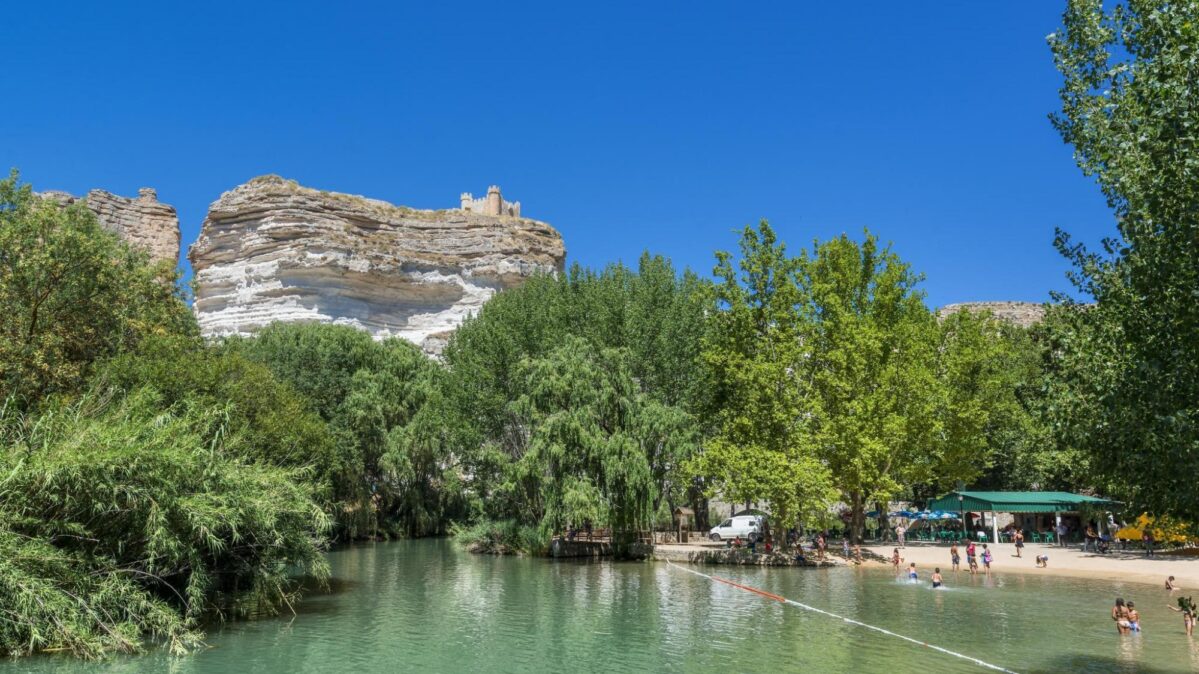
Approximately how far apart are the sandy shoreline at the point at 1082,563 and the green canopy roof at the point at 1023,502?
2007mm

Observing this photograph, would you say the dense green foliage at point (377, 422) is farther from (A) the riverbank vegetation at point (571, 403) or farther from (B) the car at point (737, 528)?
(B) the car at point (737, 528)

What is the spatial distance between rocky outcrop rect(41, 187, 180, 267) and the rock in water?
19.8 m

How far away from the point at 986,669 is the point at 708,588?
42.2ft

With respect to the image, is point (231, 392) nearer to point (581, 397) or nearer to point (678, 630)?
point (581, 397)

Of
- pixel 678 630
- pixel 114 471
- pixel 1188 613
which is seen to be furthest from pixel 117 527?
pixel 1188 613

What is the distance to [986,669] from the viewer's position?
1452cm

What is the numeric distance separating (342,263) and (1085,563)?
219 ft

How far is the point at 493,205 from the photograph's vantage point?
10512cm

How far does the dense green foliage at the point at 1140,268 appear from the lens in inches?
341

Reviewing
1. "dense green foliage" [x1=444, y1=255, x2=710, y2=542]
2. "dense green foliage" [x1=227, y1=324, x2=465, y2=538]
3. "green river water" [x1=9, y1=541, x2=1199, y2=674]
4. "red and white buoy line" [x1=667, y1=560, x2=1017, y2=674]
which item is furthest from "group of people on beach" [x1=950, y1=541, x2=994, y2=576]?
"dense green foliage" [x1=227, y1=324, x2=465, y2=538]

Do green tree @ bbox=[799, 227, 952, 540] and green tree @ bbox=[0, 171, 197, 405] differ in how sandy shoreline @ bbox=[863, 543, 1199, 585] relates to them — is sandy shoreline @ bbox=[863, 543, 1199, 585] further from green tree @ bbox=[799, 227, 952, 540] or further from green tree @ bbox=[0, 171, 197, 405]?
green tree @ bbox=[0, 171, 197, 405]

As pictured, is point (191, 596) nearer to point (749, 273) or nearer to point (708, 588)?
point (708, 588)

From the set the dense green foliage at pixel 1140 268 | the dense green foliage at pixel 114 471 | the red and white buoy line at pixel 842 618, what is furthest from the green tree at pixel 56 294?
the dense green foliage at pixel 1140 268

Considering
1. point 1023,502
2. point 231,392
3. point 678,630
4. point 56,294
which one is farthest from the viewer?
point 1023,502
